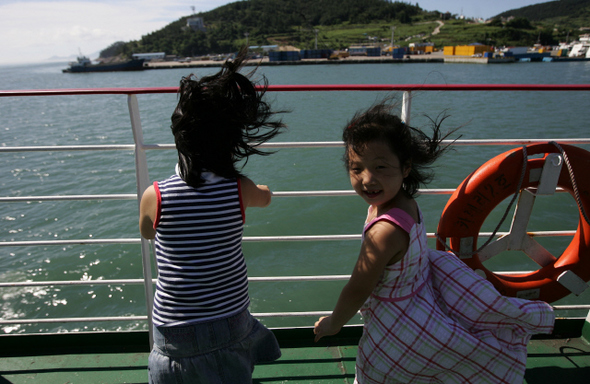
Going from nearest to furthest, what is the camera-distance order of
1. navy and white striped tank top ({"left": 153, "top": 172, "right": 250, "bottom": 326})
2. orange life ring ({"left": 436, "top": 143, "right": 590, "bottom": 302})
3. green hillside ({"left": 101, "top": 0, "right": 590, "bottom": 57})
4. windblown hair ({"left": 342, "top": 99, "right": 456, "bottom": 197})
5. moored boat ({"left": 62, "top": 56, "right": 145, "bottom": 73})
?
navy and white striped tank top ({"left": 153, "top": 172, "right": 250, "bottom": 326}), windblown hair ({"left": 342, "top": 99, "right": 456, "bottom": 197}), orange life ring ({"left": 436, "top": 143, "right": 590, "bottom": 302}), moored boat ({"left": 62, "top": 56, "right": 145, "bottom": 73}), green hillside ({"left": 101, "top": 0, "right": 590, "bottom": 57})

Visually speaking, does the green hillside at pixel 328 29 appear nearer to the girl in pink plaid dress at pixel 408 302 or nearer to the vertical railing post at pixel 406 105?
the vertical railing post at pixel 406 105

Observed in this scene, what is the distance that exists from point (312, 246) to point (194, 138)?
16.8 ft

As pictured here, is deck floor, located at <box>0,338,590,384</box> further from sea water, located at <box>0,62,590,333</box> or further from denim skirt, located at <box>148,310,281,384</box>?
sea water, located at <box>0,62,590,333</box>

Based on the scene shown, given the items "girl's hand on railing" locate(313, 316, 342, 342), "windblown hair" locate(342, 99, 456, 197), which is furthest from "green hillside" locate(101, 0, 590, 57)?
"girl's hand on railing" locate(313, 316, 342, 342)

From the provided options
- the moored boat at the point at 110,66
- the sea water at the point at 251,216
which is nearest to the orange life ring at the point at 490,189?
the sea water at the point at 251,216

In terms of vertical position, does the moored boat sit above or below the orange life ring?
below

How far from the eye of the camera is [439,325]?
37.4 inches

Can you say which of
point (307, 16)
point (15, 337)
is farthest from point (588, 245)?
point (307, 16)

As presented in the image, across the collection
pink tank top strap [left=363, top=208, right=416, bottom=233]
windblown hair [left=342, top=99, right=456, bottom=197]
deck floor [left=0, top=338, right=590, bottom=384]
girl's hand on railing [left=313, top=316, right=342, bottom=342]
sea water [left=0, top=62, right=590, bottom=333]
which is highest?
windblown hair [left=342, top=99, right=456, bottom=197]

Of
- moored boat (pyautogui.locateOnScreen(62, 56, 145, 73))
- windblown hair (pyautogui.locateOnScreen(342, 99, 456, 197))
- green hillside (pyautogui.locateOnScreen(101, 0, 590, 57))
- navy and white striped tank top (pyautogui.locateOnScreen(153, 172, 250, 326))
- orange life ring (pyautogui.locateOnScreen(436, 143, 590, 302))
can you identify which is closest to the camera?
navy and white striped tank top (pyautogui.locateOnScreen(153, 172, 250, 326))

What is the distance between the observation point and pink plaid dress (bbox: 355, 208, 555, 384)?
949mm

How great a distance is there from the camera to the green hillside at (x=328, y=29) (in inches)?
2574

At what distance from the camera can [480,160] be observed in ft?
28.0

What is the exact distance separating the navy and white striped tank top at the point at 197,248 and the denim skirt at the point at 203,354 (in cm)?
2
